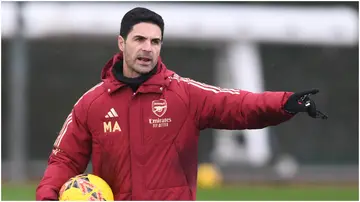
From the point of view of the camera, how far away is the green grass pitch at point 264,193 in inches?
538

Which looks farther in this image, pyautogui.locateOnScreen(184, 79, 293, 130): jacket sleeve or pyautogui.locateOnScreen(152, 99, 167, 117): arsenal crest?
pyautogui.locateOnScreen(152, 99, 167, 117): arsenal crest

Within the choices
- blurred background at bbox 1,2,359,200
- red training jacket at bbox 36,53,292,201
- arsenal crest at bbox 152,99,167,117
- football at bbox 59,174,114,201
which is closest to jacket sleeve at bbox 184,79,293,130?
red training jacket at bbox 36,53,292,201

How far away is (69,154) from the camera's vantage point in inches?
211

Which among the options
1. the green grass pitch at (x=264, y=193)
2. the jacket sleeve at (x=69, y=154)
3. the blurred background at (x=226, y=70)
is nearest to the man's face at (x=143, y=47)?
the jacket sleeve at (x=69, y=154)

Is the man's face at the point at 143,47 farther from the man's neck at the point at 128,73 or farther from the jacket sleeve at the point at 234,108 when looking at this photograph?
the jacket sleeve at the point at 234,108

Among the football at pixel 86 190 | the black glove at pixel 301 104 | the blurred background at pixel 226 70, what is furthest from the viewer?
the blurred background at pixel 226 70

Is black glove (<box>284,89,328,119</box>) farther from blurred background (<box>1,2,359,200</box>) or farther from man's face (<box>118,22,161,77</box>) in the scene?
blurred background (<box>1,2,359,200</box>)

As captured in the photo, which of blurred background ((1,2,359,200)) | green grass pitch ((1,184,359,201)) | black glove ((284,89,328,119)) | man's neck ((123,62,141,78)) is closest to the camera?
black glove ((284,89,328,119))

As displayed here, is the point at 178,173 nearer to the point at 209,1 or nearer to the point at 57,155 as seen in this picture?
the point at 57,155

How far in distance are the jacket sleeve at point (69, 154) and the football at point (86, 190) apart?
10 centimetres

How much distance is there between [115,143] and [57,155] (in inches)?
16.4

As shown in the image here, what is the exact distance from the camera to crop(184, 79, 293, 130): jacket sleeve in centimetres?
497

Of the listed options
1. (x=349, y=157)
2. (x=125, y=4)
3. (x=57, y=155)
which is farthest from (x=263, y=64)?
(x=57, y=155)

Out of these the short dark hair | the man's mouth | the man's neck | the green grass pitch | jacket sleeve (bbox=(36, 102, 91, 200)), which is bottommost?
the green grass pitch
